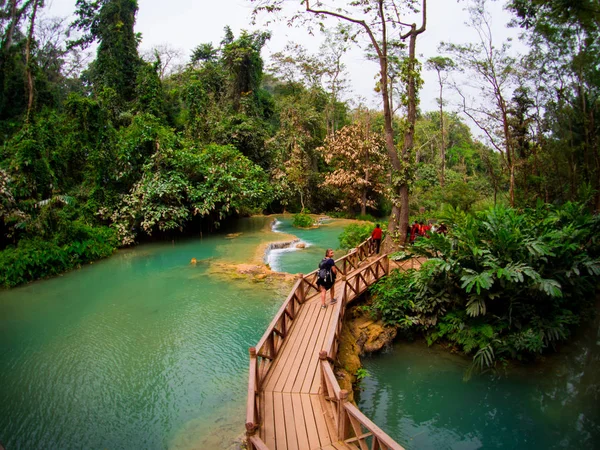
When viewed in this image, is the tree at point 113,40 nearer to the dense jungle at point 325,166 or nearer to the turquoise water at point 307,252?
the dense jungle at point 325,166

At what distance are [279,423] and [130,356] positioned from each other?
527cm

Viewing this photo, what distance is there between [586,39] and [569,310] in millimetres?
13065

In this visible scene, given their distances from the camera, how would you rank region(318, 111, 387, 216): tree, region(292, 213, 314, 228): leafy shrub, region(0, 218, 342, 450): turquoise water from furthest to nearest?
region(318, 111, 387, 216): tree → region(292, 213, 314, 228): leafy shrub → region(0, 218, 342, 450): turquoise water

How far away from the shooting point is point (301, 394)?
6152 mm

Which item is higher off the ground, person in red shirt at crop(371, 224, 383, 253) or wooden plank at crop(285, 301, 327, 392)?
person in red shirt at crop(371, 224, 383, 253)

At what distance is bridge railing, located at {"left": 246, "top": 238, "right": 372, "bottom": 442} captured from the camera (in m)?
5.09

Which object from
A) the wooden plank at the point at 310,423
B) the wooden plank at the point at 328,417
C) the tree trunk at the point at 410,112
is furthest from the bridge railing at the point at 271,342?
the tree trunk at the point at 410,112

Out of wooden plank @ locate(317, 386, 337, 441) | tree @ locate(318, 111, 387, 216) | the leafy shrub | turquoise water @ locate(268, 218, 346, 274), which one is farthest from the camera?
tree @ locate(318, 111, 387, 216)

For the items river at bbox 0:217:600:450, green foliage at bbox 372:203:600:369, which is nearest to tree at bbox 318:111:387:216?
river at bbox 0:217:600:450

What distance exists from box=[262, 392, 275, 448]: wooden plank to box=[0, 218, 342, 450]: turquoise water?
933mm

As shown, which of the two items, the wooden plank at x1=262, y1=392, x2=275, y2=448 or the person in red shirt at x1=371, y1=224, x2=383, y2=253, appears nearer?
the wooden plank at x1=262, y1=392, x2=275, y2=448

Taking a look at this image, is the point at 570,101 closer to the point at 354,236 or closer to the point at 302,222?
the point at 354,236

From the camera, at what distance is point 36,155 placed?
678 inches

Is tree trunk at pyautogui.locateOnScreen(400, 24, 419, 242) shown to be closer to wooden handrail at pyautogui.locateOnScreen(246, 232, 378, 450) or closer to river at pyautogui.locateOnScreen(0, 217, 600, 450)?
wooden handrail at pyautogui.locateOnScreen(246, 232, 378, 450)
